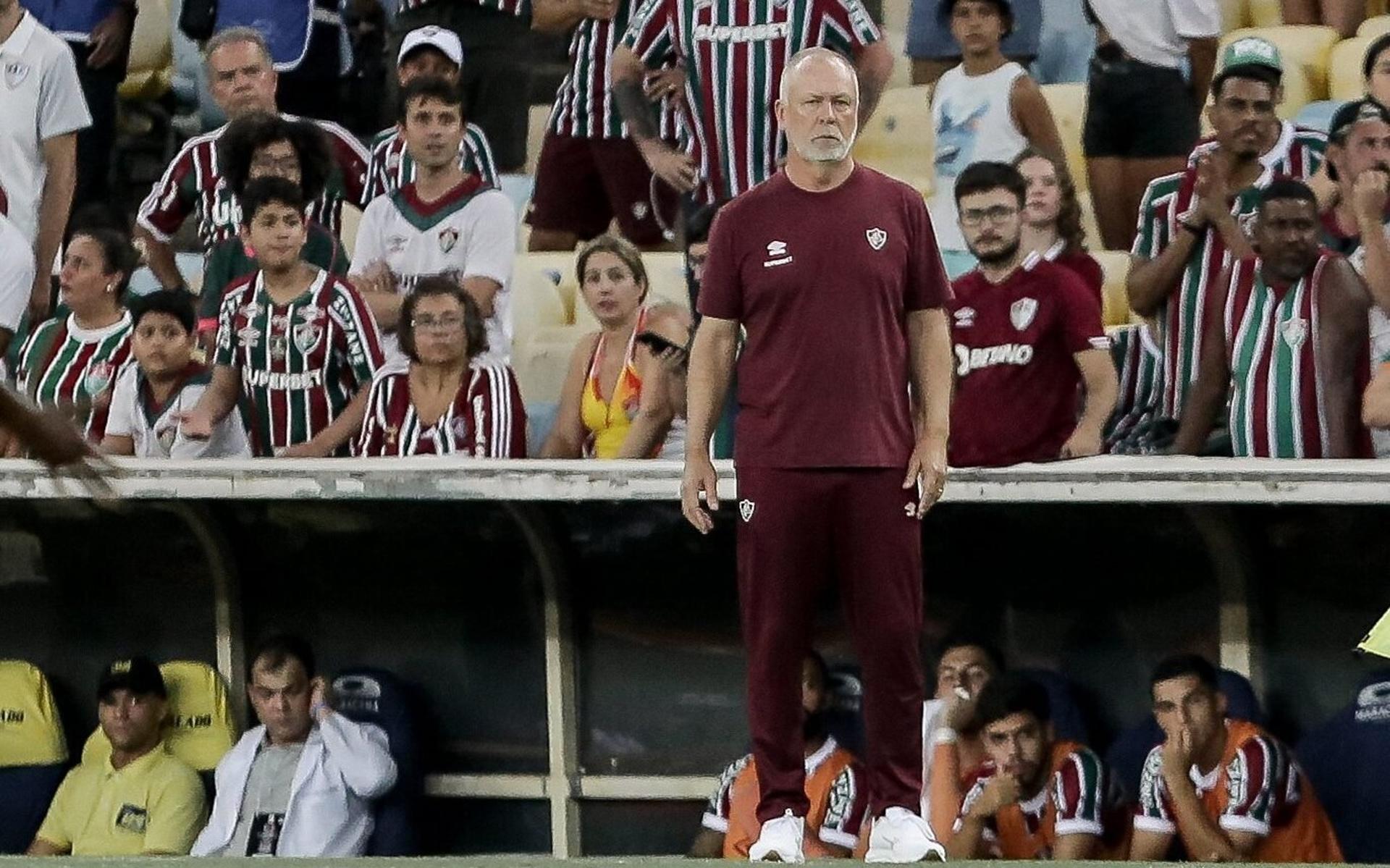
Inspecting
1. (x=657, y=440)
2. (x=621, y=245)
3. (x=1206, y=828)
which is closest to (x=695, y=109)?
(x=621, y=245)

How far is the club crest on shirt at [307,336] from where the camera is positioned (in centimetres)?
798

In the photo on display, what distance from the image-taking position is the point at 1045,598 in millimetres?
8227

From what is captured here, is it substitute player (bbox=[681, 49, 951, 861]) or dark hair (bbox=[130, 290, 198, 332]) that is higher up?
dark hair (bbox=[130, 290, 198, 332])

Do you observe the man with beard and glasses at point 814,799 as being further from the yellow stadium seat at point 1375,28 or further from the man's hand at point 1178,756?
the yellow stadium seat at point 1375,28

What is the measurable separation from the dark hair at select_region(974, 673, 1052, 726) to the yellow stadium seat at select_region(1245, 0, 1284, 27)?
9.87ft

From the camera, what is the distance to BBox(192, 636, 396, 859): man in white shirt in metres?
8.18

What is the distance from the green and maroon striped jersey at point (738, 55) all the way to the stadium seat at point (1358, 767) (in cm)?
227

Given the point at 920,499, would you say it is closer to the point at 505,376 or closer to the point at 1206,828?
the point at 1206,828

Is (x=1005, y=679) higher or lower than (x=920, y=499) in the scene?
lower

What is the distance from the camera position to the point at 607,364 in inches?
313

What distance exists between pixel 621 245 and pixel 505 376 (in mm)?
516

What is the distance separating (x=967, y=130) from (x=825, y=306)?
3.10 metres

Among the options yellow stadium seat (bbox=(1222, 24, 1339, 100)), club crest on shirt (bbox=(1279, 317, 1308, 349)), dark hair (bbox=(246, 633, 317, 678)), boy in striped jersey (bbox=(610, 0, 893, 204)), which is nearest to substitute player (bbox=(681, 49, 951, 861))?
club crest on shirt (bbox=(1279, 317, 1308, 349))

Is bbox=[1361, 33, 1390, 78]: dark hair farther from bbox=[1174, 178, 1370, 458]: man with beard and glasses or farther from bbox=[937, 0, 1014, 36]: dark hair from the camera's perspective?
bbox=[937, 0, 1014, 36]: dark hair
